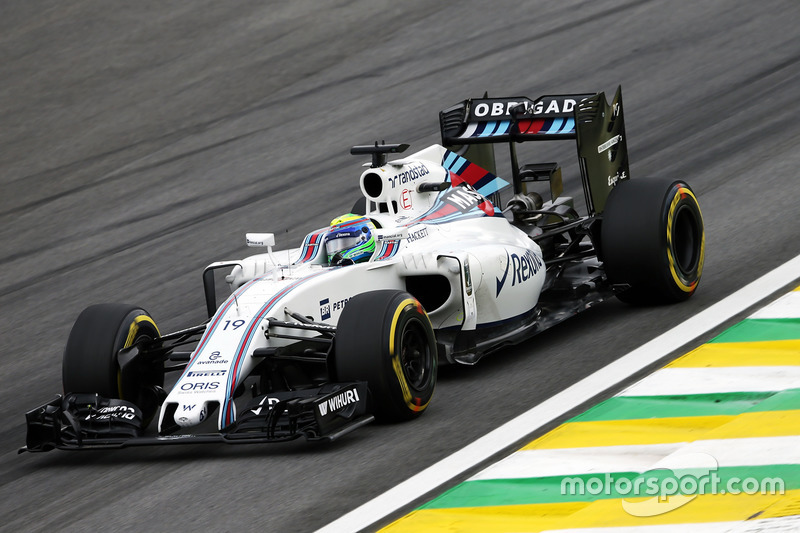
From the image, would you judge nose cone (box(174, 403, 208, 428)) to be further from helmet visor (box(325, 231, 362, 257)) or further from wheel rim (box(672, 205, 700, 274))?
wheel rim (box(672, 205, 700, 274))

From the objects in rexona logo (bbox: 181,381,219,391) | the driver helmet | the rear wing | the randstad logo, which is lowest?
the randstad logo

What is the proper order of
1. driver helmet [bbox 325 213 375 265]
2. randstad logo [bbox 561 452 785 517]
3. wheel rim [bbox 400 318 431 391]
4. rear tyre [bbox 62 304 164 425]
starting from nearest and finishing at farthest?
randstad logo [bbox 561 452 785 517], wheel rim [bbox 400 318 431 391], rear tyre [bbox 62 304 164 425], driver helmet [bbox 325 213 375 265]

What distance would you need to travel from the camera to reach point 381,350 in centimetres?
699

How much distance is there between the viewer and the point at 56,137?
1716 centimetres

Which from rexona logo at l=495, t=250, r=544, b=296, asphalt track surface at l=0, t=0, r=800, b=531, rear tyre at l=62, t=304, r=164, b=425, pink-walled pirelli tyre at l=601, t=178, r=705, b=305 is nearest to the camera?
asphalt track surface at l=0, t=0, r=800, b=531

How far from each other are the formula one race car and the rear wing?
15 millimetres

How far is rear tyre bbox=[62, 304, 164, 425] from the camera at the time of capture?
300 inches

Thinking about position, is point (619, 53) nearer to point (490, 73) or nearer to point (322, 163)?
point (490, 73)

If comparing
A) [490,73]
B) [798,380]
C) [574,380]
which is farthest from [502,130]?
[490,73]

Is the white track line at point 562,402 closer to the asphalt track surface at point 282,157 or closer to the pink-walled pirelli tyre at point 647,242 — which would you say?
the asphalt track surface at point 282,157

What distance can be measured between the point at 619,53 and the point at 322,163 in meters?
5.58

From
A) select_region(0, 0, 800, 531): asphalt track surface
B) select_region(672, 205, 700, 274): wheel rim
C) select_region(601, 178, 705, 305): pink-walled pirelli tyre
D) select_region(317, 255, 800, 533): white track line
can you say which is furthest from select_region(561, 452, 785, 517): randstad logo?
select_region(672, 205, 700, 274): wheel rim

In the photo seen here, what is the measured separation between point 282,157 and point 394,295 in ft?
28.5

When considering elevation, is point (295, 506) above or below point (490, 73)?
below
